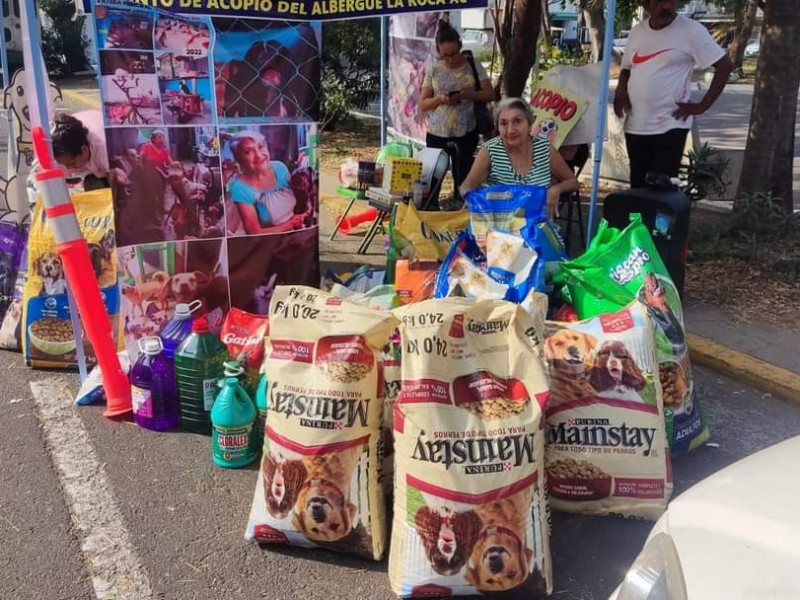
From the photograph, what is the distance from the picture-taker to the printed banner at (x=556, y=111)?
21.0 feet

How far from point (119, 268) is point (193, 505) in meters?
1.41

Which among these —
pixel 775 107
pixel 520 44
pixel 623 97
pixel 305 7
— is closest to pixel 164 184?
pixel 305 7

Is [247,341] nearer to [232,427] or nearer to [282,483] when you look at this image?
[232,427]

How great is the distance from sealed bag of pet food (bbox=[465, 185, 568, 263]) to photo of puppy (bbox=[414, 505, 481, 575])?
1783 millimetres

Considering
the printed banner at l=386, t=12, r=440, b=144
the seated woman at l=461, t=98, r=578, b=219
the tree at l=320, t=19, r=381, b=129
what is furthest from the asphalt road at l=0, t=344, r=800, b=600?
the tree at l=320, t=19, r=381, b=129

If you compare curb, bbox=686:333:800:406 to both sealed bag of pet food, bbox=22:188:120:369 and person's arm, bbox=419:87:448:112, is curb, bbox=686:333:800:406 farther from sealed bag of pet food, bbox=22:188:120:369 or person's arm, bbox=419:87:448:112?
sealed bag of pet food, bbox=22:188:120:369

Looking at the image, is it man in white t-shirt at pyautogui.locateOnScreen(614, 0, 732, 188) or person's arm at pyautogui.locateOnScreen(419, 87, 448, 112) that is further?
person's arm at pyautogui.locateOnScreen(419, 87, 448, 112)

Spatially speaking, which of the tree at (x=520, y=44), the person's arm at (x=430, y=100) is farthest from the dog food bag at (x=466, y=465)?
the tree at (x=520, y=44)

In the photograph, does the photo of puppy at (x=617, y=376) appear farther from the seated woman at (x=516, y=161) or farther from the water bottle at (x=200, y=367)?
the seated woman at (x=516, y=161)

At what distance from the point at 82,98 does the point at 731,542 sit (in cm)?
1842

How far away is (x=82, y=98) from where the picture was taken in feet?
58.1

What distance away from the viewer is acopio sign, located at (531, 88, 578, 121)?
6.41 meters

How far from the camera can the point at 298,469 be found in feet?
9.37

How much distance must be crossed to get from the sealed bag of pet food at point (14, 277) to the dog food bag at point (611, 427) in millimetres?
3237
